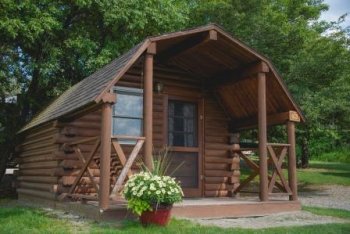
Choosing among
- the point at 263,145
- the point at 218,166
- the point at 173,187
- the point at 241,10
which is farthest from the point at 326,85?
the point at 173,187

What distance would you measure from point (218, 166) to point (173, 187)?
5.19 metres

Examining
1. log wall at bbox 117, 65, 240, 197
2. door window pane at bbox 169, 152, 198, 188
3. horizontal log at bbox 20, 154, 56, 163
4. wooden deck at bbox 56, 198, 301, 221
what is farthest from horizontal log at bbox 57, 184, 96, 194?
door window pane at bbox 169, 152, 198, 188

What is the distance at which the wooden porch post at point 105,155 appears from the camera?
789 cm

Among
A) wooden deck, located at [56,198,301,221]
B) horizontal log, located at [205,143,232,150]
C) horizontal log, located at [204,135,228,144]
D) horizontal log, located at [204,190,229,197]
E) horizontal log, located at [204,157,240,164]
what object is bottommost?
wooden deck, located at [56,198,301,221]

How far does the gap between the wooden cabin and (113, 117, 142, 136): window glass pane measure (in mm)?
25

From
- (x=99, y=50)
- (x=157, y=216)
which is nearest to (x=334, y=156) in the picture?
(x=99, y=50)

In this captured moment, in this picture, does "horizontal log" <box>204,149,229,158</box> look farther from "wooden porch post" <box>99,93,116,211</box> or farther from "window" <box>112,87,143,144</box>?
"wooden porch post" <box>99,93,116,211</box>

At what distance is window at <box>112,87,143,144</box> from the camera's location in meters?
11.3

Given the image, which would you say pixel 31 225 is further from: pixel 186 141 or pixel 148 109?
pixel 186 141

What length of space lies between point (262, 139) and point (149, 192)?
3875mm

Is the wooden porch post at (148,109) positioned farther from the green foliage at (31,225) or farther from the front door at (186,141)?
the front door at (186,141)

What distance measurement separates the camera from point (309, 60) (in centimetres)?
1664

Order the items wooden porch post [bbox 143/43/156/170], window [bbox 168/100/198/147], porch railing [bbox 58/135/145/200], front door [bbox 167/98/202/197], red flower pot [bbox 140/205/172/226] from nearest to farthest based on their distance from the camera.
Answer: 1. red flower pot [bbox 140/205/172/226]
2. porch railing [bbox 58/135/145/200]
3. wooden porch post [bbox 143/43/156/170]
4. front door [bbox 167/98/202/197]
5. window [bbox 168/100/198/147]

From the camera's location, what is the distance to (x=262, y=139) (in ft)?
33.3
